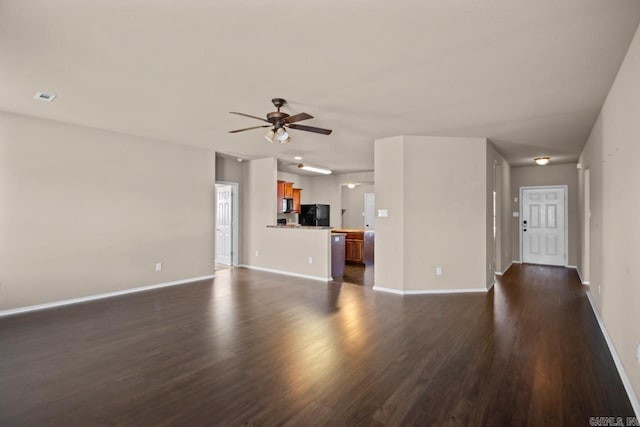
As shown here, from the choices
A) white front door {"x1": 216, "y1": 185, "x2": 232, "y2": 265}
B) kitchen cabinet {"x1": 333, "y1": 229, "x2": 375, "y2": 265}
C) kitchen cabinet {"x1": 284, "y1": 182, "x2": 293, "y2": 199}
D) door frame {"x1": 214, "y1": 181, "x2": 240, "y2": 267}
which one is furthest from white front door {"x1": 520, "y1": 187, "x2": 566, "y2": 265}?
white front door {"x1": 216, "y1": 185, "x2": 232, "y2": 265}

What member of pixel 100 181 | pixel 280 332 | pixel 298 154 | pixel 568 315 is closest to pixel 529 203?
pixel 568 315

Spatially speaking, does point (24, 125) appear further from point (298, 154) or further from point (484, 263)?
point (484, 263)

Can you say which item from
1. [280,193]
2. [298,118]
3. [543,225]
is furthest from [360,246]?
[298,118]

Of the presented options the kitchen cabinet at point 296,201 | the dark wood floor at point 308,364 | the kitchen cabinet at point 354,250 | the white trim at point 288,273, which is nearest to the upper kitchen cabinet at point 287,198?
the kitchen cabinet at point 296,201

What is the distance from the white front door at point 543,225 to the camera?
772cm

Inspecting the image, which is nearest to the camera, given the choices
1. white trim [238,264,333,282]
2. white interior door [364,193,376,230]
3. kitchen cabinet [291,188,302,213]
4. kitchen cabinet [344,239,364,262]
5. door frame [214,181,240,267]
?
white trim [238,264,333,282]

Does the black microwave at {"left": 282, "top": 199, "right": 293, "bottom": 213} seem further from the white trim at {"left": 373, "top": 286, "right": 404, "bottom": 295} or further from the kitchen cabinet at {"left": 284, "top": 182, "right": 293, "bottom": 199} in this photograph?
the white trim at {"left": 373, "top": 286, "right": 404, "bottom": 295}

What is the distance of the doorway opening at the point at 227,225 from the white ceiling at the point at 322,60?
329 centimetres

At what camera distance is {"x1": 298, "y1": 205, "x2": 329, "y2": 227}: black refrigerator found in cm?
867

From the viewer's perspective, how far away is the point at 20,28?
85.3 inches

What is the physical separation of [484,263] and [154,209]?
5601 millimetres

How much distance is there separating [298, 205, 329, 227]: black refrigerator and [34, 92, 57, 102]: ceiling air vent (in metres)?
5.99

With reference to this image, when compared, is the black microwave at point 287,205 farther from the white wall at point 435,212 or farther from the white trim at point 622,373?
the white trim at point 622,373

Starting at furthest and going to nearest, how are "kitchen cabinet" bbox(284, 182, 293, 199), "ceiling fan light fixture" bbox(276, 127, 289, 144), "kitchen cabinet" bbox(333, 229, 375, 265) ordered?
"kitchen cabinet" bbox(284, 182, 293, 199)
"kitchen cabinet" bbox(333, 229, 375, 265)
"ceiling fan light fixture" bbox(276, 127, 289, 144)
